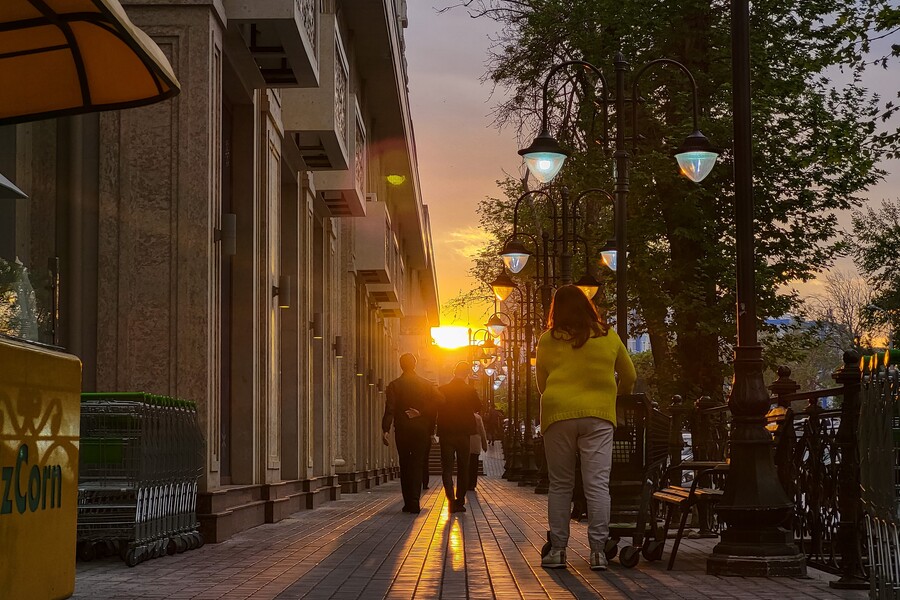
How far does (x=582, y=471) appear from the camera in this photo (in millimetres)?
9750

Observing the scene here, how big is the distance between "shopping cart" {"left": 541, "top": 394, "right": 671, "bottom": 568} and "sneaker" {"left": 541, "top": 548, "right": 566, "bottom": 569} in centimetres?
11

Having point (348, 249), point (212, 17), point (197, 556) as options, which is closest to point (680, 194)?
point (348, 249)

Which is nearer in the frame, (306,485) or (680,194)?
(306,485)

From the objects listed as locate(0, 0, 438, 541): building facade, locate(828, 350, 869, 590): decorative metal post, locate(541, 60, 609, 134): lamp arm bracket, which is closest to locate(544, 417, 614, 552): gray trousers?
locate(828, 350, 869, 590): decorative metal post

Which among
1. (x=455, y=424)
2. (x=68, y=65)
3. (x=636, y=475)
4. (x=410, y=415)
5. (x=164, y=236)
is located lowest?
(x=636, y=475)

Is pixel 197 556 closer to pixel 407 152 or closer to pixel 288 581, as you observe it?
pixel 288 581

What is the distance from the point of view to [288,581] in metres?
8.92

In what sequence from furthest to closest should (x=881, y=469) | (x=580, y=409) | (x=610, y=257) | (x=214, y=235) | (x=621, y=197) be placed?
1. (x=610, y=257)
2. (x=621, y=197)
3. (x=214, y=235)
4. (x=580, y=409)
5. (x=881, y=469)

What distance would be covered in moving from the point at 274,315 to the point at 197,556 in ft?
20.6

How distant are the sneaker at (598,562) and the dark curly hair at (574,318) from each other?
148cm

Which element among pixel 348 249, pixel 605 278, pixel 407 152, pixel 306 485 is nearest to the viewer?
pixel 306 485

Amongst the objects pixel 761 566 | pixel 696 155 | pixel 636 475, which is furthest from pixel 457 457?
pixel 761 566

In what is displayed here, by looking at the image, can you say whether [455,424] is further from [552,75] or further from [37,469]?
[37,469]

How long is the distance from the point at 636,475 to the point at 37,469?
8.47 m
